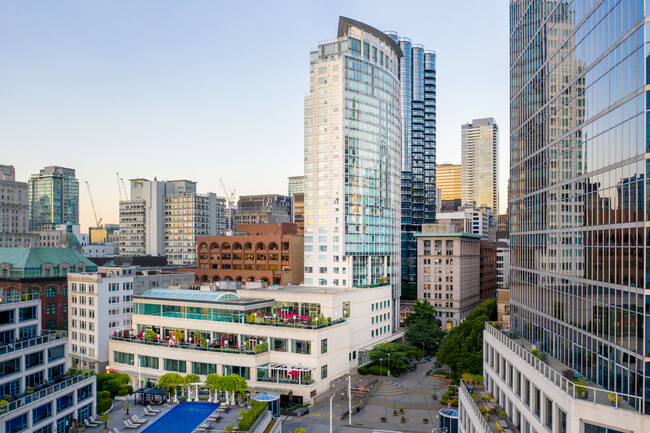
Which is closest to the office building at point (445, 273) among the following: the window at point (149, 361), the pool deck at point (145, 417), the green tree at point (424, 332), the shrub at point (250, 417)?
the green tree at point (424, 332)

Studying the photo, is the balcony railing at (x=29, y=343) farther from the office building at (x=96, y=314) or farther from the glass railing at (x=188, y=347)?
the office building at (x=96, y=314)

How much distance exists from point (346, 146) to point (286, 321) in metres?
46.6

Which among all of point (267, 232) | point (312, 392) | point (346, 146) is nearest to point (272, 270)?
point (267, 232)

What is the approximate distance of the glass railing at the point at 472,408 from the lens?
48.8 meters

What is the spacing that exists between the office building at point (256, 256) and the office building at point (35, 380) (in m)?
71.0

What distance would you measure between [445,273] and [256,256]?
5855cm

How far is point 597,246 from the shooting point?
41.6 metres

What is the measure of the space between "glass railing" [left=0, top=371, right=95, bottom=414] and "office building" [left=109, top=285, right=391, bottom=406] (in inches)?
1068

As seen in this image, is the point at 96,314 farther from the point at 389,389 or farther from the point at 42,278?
the point at 389,389

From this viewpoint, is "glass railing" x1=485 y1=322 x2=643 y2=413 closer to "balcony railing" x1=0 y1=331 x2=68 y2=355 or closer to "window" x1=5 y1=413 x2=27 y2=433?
"window" x1=5 y1=413 x2=27 y2=433

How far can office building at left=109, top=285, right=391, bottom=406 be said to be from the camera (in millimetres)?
89188

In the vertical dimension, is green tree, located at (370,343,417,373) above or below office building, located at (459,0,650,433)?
below

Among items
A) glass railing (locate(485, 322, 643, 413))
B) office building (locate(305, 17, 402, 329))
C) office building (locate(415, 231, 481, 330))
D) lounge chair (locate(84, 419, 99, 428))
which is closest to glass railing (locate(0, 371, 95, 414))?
lounge chair (locate(84, 419, 99, 428))

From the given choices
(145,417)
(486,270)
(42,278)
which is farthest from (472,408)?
(486,270)
